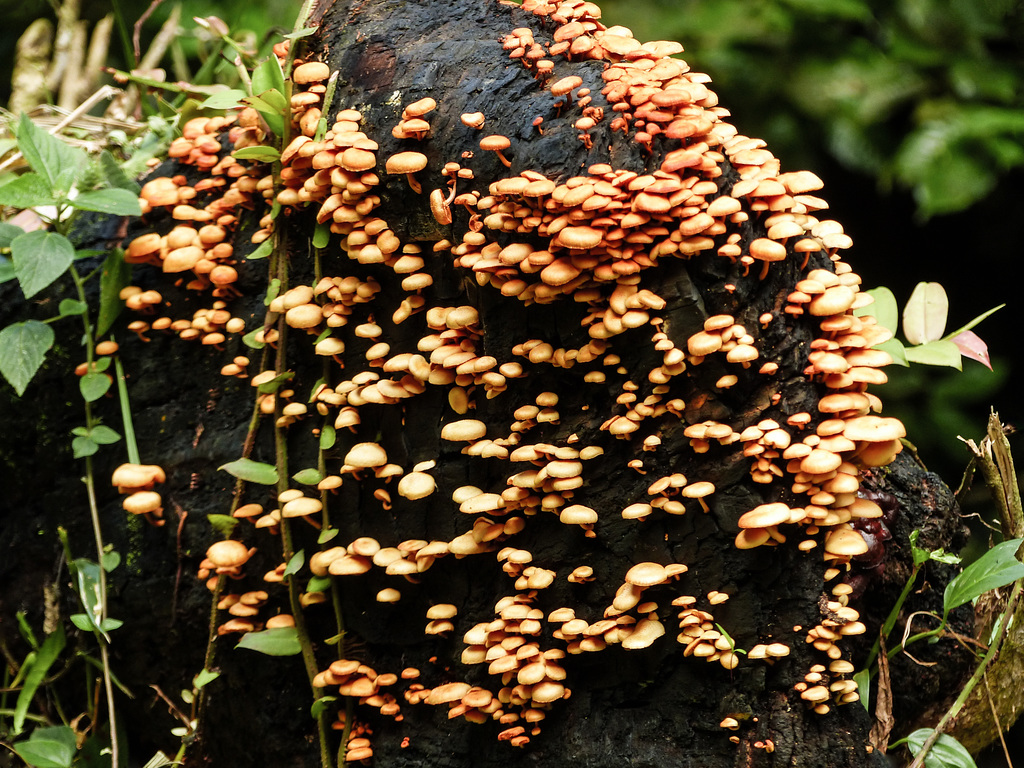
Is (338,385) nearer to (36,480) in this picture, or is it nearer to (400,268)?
(400,268)

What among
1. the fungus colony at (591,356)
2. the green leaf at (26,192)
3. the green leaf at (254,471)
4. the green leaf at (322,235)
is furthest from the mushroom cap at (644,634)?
the green leaf at (26,192)

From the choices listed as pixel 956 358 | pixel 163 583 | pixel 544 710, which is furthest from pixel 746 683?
pixel 163 583

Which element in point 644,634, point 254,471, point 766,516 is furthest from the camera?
point 254,471

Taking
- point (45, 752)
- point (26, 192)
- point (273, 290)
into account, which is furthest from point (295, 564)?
point (26, 192)

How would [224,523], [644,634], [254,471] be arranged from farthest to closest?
1. [224,523]
2. [254,471]
3. [644,634]

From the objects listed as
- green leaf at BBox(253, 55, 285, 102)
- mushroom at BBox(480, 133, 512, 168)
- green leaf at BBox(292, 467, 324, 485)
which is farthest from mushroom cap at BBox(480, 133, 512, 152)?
green leaf at BBox(292, 467, 324, 485)

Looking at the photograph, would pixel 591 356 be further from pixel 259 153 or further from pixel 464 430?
pixel 259 153
